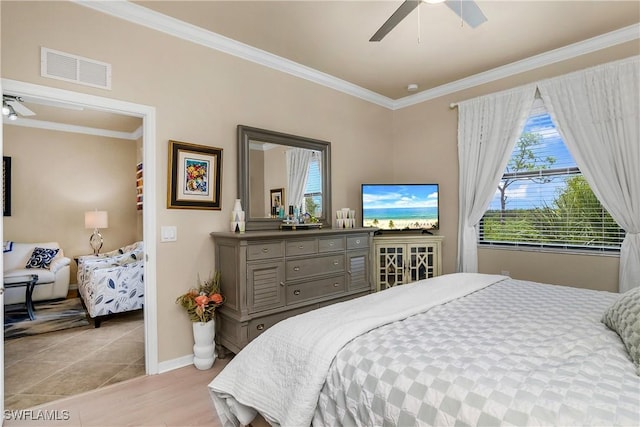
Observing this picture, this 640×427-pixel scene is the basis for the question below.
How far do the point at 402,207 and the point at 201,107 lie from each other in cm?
243

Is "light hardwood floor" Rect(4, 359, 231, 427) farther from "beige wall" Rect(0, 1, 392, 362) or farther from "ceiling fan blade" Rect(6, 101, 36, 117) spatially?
"ceiling fan blade" Rect(6, 101, 36, 117)

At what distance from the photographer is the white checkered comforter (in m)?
0.93

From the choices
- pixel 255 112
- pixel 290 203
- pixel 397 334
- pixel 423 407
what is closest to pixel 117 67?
pixel 255 112

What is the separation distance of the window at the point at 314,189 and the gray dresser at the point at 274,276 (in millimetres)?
530

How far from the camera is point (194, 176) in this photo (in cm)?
282

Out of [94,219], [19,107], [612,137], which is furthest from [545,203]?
[94,219]

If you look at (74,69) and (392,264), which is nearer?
(74,69)

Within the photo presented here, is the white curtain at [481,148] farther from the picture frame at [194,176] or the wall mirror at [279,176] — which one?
the picture frame at [194,176]

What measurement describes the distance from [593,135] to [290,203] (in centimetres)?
282

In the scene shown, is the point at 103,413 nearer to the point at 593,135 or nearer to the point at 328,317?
the point at 328,317

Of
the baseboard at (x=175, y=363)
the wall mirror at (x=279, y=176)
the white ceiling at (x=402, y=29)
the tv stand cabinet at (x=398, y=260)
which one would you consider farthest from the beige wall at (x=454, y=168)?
the baseboard at (x=175, y=363)

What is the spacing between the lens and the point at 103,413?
2.11 metres

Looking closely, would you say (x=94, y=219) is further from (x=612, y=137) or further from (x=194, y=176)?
(x=612, y=137)

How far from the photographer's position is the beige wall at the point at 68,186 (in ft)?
17.0
